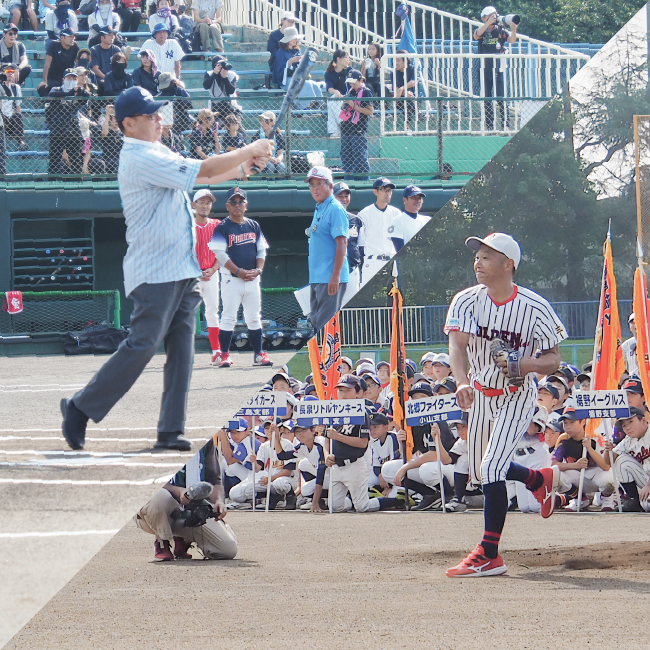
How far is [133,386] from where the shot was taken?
8.54 feet

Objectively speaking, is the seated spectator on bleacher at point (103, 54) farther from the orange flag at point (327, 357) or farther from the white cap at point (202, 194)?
the orange flag at point (327, 357)

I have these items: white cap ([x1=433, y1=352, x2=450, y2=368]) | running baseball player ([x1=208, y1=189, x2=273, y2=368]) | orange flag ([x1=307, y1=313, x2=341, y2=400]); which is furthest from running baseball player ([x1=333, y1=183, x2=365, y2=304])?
white cap ([x1=433, y1=352, x2=450, y2=368])

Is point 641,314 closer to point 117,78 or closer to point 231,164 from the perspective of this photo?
point 231,164

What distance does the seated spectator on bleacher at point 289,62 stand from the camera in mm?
2748

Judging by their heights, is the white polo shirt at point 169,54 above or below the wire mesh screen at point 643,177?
above

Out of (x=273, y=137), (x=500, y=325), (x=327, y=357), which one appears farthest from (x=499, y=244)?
(x=273, y=137)

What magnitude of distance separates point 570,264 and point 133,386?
199 cm

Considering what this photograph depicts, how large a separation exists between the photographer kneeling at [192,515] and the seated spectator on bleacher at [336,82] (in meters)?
1.14

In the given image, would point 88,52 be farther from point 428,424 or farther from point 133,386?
point 428,424

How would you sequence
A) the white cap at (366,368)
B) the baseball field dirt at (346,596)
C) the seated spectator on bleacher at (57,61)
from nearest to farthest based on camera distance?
the seated spectator on bleacher at (57,61)
the baseball field dirt at (346,596)
the white cap at (366,368)

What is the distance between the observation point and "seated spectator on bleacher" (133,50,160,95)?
2.61 m

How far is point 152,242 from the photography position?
97.6 inches

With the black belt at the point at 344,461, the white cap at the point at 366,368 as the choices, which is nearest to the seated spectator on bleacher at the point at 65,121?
the white cap at the point at 366,368

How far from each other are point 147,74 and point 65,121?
29cm
